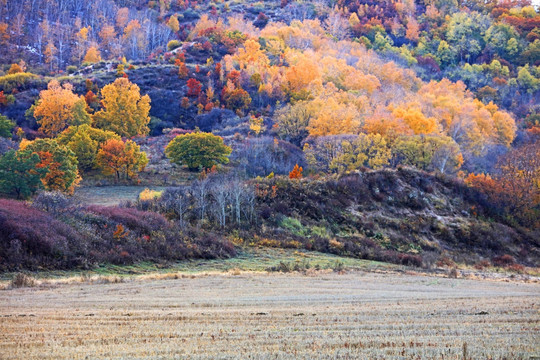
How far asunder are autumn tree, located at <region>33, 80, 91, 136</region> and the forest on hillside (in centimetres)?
29

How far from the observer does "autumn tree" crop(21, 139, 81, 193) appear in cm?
4800

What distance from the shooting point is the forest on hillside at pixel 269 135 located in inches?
1612

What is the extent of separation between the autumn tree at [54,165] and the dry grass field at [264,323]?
30124 mm

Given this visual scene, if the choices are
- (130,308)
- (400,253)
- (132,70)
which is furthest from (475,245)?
(132,70)

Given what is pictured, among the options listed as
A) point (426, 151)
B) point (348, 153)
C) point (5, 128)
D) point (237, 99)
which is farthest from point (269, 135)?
point (5, 128)

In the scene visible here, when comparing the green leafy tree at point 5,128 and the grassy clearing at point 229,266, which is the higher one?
the grassy clearing at point 229,266

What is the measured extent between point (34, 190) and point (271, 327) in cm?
3994

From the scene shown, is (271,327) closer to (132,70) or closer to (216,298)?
(216,298)

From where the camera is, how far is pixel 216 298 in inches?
684

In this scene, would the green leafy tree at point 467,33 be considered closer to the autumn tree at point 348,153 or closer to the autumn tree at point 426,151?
the autumn tree at point 426,151

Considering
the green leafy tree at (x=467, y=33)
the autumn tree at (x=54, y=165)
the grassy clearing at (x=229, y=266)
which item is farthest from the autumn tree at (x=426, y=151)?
the green leafy tree at (x=467, y=33)

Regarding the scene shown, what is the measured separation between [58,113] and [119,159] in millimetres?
24127

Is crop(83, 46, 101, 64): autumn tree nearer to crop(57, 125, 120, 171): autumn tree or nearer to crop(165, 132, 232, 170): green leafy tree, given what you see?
crop(57, 125, 120, 171): autumn tree

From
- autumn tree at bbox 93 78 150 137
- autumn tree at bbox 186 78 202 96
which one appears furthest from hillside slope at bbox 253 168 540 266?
autumn tree at bbox 186 78 202 96
